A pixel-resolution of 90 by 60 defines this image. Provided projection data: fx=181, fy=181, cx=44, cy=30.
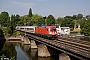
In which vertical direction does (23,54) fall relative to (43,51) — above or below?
below

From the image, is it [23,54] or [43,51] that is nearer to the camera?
[43,51]

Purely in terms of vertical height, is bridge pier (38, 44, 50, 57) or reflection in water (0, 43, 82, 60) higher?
bridge pier (38, 44, 50, 57)

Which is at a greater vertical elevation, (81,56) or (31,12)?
(31,12)

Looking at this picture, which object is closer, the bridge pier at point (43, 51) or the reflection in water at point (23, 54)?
the bridge pier at point (43, 51)

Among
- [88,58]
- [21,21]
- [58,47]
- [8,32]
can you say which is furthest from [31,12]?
[88,58]

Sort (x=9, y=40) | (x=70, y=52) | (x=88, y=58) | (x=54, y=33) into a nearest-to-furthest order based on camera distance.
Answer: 1. (x=88, y=58)
2. (x=70, y=52)
3. (x=54, y=33)
4. (x=9, y=40)

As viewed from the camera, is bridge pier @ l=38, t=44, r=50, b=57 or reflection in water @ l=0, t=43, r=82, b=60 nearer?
bridge pier @ l=38, t=44, r=50, b=57

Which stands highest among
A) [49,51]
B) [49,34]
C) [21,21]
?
[21,21]

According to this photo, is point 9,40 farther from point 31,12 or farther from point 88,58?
point 31,12

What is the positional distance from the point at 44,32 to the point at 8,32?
6481 cm

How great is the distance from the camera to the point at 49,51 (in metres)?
50.8

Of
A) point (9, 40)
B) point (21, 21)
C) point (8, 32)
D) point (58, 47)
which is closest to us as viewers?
point (58, 47)

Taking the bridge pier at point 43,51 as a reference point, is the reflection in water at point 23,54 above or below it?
below

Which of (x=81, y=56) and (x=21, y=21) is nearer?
(x=81, y=56)
